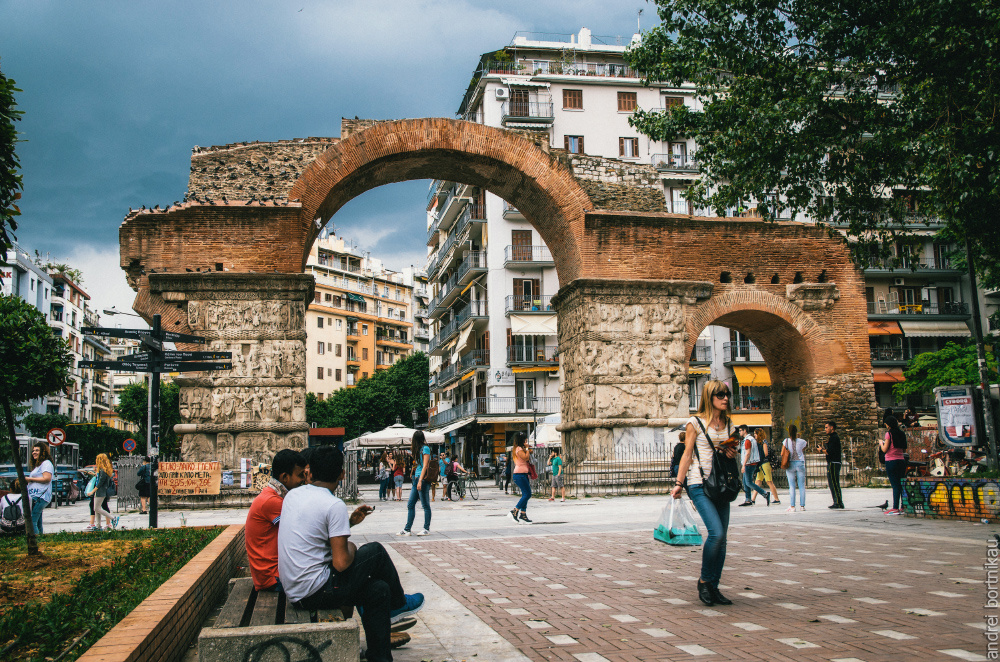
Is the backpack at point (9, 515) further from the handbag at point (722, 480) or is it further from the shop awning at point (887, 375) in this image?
the shop awning at point (887, 375)

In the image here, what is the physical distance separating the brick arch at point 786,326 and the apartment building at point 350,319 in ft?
178

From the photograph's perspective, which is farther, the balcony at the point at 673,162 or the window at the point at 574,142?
the balcony at the point at 673,162

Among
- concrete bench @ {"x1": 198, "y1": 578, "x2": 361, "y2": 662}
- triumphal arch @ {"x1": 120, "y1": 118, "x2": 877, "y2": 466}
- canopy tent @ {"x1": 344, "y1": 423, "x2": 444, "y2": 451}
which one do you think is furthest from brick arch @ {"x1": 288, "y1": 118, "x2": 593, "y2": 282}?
concrete bench @ {"x1": 198, "y1": 578, "x2": 361, "y2": 662}

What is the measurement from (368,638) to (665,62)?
34.9 ft

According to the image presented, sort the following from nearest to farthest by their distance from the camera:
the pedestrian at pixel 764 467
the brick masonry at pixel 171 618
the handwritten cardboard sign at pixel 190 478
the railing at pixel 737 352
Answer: the brick masonry at pixel 171 618 → the pedestrian at pixel 764 467 → the handwritten cardboard sign at pixel 190 478 → the railing at pixel 737 352

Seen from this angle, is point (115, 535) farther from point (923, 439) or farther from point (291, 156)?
point (923, 439)

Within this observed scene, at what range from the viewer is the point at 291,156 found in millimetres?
18578

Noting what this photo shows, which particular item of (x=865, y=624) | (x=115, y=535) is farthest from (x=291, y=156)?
(x=865, y=624)

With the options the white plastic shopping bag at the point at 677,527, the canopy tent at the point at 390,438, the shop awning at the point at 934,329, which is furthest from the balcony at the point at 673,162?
the white plastic shopping bag at the point at 677,527

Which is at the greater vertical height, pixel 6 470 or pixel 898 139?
pixel 898 139

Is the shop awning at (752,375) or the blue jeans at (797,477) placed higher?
the shop awning at (752,375)

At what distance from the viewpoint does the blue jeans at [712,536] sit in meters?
5.71

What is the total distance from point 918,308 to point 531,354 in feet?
67.1

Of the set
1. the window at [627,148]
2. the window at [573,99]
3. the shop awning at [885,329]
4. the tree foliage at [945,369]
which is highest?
the window at [573,99]
